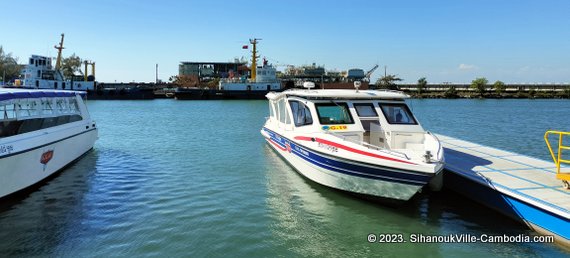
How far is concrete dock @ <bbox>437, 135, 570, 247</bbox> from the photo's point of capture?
759 cm

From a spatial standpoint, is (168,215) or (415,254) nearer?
(415,254)

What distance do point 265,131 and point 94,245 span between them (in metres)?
12.1

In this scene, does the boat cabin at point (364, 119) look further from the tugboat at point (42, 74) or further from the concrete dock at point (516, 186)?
the tugboat at point (42, 74)

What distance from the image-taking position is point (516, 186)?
8.93 metres

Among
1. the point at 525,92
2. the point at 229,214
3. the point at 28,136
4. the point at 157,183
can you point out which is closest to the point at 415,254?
the point at 229,214

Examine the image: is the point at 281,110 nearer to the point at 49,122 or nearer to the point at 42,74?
the point at 49,122

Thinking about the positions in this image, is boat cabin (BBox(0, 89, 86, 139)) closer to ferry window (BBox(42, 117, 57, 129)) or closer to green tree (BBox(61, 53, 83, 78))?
ferry window (BBox(42, 117, 57, 129))

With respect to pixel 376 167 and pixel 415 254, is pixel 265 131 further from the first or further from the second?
pixel 415 254

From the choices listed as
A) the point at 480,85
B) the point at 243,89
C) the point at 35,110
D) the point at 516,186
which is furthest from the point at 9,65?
the point at 480,85

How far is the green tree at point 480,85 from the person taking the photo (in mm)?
122225

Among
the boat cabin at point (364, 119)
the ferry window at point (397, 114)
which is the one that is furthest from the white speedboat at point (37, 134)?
the ferry window at point (397, 114)

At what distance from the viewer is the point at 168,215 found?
910 cm

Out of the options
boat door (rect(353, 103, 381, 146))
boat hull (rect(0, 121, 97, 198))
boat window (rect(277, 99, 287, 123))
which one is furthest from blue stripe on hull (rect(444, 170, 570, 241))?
boat hull (rect(0, 121, 97, 198))

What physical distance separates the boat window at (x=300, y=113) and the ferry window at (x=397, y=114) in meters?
2.36
